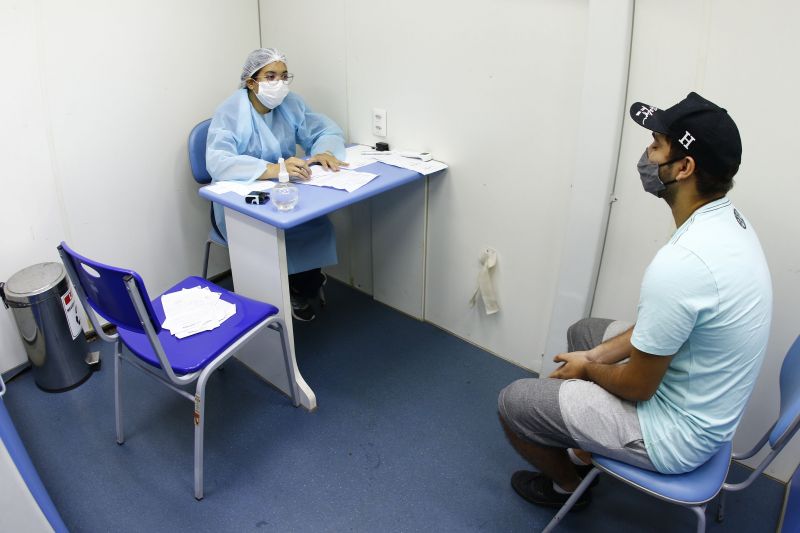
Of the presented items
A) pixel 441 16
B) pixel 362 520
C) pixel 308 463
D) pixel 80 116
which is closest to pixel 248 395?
pixel 308 463

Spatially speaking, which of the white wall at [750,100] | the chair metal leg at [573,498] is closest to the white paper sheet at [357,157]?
Result: the white wall at [750,100]

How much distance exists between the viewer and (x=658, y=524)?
63.4 inches

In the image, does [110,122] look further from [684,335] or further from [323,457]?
[684,335]

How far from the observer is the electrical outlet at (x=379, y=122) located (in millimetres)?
2350

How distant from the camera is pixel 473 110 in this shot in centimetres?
203

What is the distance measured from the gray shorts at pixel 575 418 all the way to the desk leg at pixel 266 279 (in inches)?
33.5

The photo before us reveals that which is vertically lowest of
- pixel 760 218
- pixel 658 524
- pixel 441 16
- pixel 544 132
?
pixel 658 524

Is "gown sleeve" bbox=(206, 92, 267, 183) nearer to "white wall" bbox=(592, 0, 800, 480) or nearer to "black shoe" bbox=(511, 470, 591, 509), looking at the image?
"white wall" bbox=(592, 0, 800, 480)

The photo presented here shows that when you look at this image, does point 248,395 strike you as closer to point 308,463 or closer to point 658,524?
point 308,463

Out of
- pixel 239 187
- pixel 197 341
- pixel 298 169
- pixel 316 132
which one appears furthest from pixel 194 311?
pixel 316 132

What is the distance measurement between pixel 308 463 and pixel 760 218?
1590mm

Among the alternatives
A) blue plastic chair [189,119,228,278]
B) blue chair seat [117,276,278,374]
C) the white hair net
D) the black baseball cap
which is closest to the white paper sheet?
the white hair net

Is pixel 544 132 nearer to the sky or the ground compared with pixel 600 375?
nearer to the sky

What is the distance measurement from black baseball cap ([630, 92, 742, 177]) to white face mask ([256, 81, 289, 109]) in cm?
147
